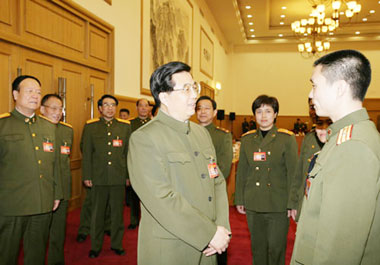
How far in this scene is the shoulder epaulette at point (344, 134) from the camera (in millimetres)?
1173

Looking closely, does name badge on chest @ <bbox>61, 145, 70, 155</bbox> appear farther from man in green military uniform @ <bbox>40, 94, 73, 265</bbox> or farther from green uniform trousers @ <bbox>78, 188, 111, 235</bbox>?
green uniform trousers @ <bbox>78, 188, 111, 235</bbox>

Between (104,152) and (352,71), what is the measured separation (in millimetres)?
3079

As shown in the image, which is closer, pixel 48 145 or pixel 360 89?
pixel 360 89

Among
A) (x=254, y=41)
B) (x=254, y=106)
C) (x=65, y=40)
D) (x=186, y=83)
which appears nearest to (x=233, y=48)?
(x=254, y=41)

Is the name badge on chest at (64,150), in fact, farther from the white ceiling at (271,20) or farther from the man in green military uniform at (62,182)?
the white ceiling at (271,20)

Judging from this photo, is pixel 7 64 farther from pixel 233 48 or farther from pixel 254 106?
pixel 233 48

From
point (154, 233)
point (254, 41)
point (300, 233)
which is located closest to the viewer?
point (300, 233)

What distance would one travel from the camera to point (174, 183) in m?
1.58

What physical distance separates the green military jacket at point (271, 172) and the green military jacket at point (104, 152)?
1604 mm

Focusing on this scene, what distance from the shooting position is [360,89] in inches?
48.2

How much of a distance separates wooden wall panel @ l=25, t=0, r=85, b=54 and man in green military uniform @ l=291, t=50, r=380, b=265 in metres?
3.68

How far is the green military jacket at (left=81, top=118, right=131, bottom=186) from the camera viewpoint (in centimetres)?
362

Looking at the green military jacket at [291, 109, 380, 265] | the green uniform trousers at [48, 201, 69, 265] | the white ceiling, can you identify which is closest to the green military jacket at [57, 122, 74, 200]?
the green uniform trousers at [48, 201, 69, 265]

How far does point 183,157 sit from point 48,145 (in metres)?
1.54
